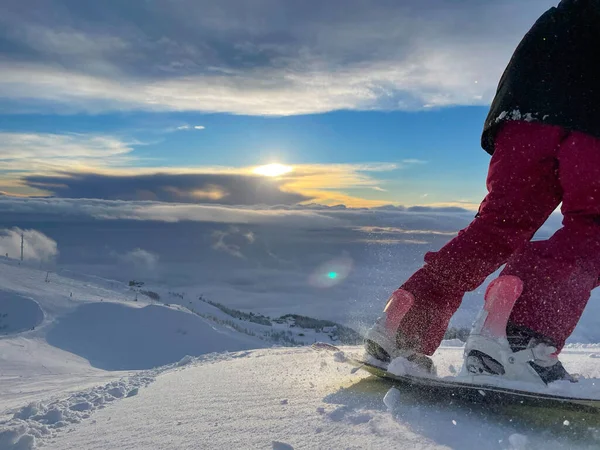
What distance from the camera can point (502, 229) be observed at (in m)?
1.95

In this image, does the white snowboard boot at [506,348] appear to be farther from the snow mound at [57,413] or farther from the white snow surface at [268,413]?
the snow mound at [57,413]

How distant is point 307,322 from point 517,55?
76.0 ft

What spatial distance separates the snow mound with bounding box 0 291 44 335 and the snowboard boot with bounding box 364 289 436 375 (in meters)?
10.2

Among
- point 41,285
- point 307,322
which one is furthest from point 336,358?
point 307,322

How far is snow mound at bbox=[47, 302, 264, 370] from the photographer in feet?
37.3

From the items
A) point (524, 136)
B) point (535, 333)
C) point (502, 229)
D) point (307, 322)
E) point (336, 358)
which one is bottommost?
point (307, 322)

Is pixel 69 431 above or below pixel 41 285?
above

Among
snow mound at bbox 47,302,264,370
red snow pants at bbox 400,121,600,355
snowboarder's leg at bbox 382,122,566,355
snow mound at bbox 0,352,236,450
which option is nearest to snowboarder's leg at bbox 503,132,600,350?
red snow pants at bbox 400,121,600,355

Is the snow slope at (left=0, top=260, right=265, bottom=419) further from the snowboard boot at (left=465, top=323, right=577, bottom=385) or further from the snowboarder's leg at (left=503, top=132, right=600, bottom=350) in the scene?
the snowboarder's leg at (left=503, top=132, right=600, bottom=350)

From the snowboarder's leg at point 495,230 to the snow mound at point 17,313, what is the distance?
10.3 meters

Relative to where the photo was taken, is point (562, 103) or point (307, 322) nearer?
point (562, 103)

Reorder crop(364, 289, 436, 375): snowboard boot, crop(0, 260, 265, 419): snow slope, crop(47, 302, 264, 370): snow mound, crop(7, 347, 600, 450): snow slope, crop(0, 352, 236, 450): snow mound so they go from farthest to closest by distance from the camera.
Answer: crop(47, 302, 264, 370): snow mound, crop(0, 260, 265, 419): snow slope, crop(364, 289, 436, 375): snowboard boot, crop(0, 352, 236, 450): snow mound, crop(7, 347, 600, 450): snow slope

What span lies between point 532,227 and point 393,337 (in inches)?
25.7

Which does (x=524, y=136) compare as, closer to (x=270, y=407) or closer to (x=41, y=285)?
(x=270, y=407)
